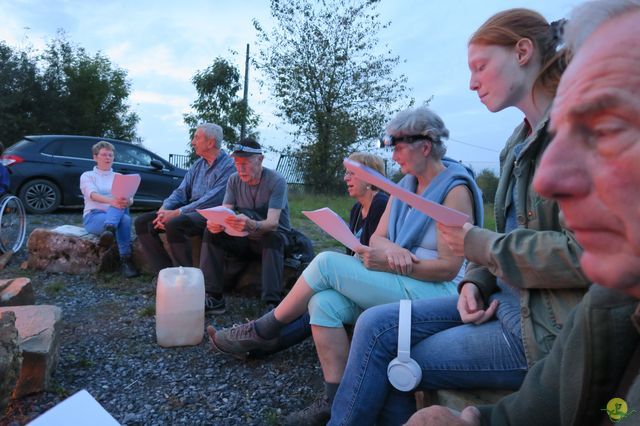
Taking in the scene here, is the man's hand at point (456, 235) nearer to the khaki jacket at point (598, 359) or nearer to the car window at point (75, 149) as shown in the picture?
the khaki jacket at point (598, 359)

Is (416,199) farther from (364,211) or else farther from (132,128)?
(132,128)

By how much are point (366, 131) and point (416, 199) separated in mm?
13694

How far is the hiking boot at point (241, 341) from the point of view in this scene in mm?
2775

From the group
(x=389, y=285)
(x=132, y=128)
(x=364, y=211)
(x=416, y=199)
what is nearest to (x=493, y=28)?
(x=416, y=199)

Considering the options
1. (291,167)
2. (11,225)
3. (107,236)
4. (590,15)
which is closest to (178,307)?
(107,236)

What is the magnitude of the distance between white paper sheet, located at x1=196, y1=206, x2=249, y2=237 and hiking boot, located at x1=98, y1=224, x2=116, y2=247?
2.07 meters

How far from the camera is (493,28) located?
1729 mm

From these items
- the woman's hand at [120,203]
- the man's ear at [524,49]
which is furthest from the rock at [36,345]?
the man's ear at [524,49]

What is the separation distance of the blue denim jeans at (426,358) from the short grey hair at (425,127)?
0.87m

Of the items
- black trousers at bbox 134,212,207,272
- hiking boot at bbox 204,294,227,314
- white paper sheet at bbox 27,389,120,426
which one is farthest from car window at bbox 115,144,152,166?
white paper sheet at bbox 27,389,120,426

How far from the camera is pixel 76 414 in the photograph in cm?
96

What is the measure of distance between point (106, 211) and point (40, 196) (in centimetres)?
479

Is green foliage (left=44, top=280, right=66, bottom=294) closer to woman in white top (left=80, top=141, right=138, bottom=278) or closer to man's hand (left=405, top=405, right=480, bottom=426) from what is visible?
woman in white top (left=80, top=141, right=138, bottom=278)

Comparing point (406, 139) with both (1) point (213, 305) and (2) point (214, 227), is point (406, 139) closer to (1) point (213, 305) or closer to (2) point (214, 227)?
(2) point (214, 227)
